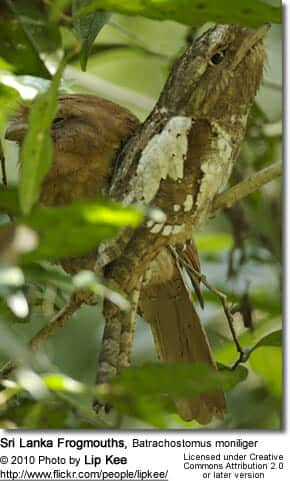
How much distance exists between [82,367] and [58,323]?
72 centimetres

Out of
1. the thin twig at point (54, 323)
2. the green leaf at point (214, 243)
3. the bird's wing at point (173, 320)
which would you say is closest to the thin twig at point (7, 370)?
the thin twig at point (54, 323)

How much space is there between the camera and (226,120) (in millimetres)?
2234

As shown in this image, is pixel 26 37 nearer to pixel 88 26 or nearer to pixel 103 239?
pixel 88 26

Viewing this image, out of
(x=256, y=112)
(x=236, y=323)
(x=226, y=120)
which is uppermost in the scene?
(x=256, y=112)

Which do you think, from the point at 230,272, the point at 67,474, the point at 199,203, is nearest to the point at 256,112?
the point at 230,272

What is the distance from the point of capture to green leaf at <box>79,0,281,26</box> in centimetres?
154

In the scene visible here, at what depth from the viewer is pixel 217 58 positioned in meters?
2.20

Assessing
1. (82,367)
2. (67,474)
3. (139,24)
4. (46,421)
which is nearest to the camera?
(46,421)

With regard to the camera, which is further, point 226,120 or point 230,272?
point 230,272

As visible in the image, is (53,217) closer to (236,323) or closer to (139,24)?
(236,323)

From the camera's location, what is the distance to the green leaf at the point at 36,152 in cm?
131

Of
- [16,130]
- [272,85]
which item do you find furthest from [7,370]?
[272,85]

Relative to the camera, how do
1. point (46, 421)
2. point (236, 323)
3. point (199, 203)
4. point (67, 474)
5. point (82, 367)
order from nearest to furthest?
point (46, 421), point (67, 474), point (199, 203), point (82, 367), point (236, 323)

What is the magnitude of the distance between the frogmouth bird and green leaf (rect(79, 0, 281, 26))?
1.48 feet
